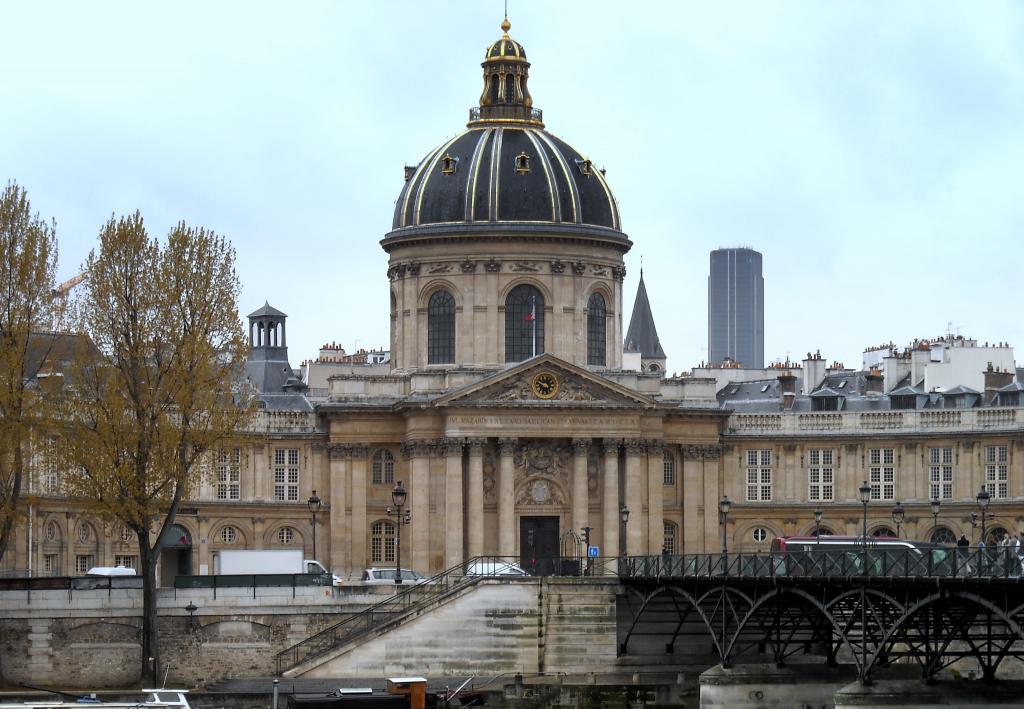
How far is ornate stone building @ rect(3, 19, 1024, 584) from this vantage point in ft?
375

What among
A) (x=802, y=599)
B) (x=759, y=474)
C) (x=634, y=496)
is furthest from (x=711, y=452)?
(x=802, y=599)

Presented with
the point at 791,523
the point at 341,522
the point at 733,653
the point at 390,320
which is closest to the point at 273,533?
the point at 341,522

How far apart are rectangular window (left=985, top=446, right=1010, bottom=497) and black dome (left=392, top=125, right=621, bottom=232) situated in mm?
19180

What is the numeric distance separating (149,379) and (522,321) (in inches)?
1200

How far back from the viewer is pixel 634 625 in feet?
312

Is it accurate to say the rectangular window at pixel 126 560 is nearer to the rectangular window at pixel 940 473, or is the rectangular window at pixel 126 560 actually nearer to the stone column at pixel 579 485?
the stone column at pixel 579 485

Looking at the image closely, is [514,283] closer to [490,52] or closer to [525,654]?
[490,52]

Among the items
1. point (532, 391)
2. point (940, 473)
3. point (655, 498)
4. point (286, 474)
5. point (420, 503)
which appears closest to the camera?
point (532, 391)

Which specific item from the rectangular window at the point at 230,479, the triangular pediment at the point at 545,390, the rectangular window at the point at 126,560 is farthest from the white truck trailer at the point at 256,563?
the rectangular window at the point at 230,479

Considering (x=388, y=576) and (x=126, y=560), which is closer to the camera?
(x=388, y=576)

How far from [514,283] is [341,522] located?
12.8 metres

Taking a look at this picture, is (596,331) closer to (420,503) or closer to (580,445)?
(580,445)

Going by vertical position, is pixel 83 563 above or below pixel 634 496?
below

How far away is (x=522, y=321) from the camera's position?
11894 cm
